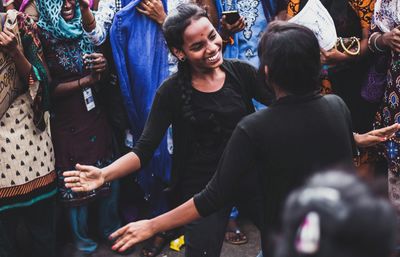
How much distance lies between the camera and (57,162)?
3.50 meters

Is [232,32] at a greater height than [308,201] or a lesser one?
lesser

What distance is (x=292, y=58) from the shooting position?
166 centimetres

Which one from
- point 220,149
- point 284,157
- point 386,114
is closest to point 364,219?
point 284,157

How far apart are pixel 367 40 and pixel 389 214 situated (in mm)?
2644

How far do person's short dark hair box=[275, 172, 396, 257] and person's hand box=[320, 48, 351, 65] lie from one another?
2436 mm

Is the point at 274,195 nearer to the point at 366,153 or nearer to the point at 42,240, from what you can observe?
the point at 366,153

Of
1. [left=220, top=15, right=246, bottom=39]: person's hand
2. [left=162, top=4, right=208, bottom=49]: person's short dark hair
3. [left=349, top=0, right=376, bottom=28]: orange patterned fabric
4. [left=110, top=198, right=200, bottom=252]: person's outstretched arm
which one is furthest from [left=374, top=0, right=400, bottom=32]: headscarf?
[left=110, top=198, right=200, bottom=252]: person's outstretched arm

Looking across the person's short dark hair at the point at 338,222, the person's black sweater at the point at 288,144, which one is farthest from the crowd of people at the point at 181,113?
the person's short dark hair at the point at 338,222

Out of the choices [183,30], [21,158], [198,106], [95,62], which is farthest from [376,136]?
[21,158]

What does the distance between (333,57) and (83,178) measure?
185 cm

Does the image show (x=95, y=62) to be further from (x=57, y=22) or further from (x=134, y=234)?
(x=134, y=234)

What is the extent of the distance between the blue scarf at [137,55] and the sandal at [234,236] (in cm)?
82

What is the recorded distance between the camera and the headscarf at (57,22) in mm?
3207

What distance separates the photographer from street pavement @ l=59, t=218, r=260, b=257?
3.60 metres
